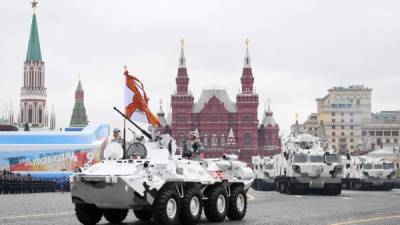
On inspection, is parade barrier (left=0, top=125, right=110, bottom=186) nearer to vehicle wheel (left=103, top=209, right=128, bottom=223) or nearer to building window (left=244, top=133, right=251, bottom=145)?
vehicle wheel (left=103, top=209, right=128, bottom=223)

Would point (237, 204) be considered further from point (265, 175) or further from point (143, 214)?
point (265, 175)

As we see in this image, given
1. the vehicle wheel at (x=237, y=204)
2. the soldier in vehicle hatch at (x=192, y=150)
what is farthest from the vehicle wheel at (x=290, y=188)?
the soldier in vehicle hatch at (x=192, y=150)

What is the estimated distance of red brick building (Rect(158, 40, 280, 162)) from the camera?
142 metres

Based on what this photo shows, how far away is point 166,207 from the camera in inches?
617

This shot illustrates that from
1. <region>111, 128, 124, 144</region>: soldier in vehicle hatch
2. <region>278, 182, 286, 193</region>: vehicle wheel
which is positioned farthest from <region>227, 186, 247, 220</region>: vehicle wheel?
<region>278, 182, 286, 193</region>: vehicle wheel

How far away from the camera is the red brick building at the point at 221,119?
14175cm

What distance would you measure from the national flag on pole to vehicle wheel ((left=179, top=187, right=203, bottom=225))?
222 cm

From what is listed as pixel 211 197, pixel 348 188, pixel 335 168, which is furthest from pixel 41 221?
pixel 348 188

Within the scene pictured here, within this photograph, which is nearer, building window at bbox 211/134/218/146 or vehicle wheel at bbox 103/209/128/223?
vehicle wheel at bbox 103/209/128/223

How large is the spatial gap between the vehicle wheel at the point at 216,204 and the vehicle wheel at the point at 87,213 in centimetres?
249

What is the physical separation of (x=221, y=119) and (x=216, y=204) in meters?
127

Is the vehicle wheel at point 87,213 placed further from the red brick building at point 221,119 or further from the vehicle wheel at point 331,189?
the red brick building at point 221,119

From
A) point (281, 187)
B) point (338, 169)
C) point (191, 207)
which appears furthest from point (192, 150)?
point (281, 187)

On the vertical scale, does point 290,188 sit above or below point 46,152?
below
